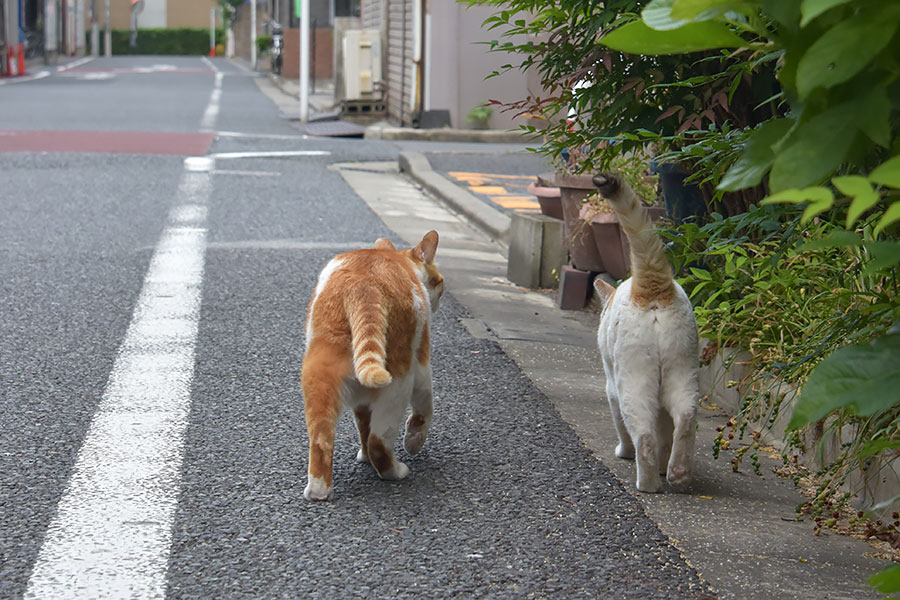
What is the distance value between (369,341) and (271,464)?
2.16 feet

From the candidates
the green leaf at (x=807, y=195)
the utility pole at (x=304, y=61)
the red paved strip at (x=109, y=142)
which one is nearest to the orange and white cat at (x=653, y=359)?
the green leaf at (x=807, y=195)

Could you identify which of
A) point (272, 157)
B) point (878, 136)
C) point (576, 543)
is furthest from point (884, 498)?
point (272, 157)

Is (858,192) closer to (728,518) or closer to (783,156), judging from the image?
(783,156)

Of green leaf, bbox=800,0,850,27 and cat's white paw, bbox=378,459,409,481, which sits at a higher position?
green leaf, bbox=800,0,850,27

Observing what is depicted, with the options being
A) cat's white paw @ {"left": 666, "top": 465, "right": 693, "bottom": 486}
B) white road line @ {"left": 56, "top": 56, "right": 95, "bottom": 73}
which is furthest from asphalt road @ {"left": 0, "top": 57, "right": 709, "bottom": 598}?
white road line @ {"left": 56, "top": 56, "right": 95, "bottom": 73}

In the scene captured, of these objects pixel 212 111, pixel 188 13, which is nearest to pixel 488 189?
pixel 212 111

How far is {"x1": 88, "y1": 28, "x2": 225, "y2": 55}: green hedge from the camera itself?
76.2 m

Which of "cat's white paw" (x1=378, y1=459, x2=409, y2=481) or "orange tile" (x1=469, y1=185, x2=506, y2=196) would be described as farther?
"orange tile" (x1=469, y1=185, x2=506, y2=196)

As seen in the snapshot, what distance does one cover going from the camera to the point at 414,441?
352cm

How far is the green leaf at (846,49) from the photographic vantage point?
1.08m

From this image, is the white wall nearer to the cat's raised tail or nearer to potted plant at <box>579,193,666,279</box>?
potted plant at <box>579,193,666,279</box>

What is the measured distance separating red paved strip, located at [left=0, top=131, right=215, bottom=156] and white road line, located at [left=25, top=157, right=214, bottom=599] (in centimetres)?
785

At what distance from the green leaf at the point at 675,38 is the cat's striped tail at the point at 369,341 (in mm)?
1707

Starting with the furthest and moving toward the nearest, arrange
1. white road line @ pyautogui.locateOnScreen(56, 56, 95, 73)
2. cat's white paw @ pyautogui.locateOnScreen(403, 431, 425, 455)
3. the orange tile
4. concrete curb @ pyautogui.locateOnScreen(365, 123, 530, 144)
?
white road line @ pyautogui.locateOnScreen(56, 56, 95, 73) < concrete curb @ pyautogui.locateOnScreen(365, 123, 530, 144) < the orange tile < cat's white paw @ pyautogui.locateOnScreen(403, 431, 425, 455)
